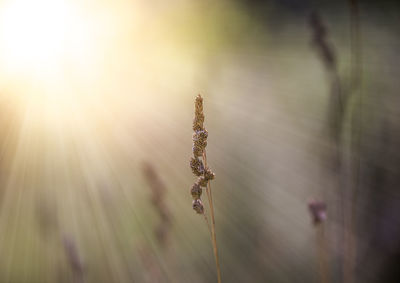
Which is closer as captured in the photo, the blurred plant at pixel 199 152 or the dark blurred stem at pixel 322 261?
the blurred plant at pixel 199 152

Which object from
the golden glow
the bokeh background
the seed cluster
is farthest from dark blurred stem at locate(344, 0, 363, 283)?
the golden glow

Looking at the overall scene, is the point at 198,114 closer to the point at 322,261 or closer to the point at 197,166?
the point at 197,166

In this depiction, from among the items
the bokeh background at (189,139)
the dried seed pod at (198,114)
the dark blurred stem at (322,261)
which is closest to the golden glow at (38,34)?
the bokeh background at (189,139)

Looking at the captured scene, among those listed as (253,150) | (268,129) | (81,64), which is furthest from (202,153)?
(81,64)

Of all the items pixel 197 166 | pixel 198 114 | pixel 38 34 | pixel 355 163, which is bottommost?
pixel 355 163

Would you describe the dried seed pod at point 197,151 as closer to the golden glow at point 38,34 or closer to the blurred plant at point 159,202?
the blurred plant at point 159,202

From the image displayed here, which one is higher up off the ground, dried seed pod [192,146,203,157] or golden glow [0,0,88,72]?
golden glow [0,0,88,72]

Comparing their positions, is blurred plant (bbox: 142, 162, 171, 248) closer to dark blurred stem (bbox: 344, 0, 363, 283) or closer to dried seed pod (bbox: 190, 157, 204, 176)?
dried seed pod (bbox: 190, 157, 204, 176)

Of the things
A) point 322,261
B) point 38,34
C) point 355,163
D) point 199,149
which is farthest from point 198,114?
point 38,34
